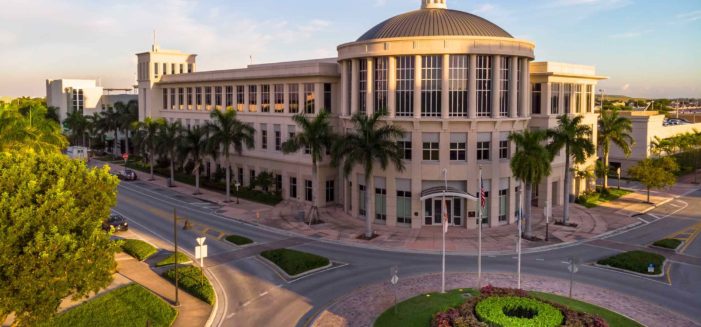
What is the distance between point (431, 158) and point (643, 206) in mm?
27064

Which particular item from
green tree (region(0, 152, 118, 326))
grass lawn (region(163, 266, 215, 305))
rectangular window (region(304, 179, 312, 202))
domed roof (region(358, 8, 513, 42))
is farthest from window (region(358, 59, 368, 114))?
green tree (region(0, 152, 118, 326))

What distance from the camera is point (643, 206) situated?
58.8 m

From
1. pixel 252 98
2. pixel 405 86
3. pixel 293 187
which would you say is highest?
pixel 252 98

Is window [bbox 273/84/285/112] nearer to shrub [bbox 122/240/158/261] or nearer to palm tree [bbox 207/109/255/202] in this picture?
palm tree [bbox 207/109/255/202]

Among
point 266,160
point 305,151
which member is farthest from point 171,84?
point 305,151

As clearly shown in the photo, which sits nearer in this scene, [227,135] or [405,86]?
[405,86]

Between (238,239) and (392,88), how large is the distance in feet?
61.6

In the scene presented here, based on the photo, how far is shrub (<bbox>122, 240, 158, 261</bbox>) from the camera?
38.9 metres

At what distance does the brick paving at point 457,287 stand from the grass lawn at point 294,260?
5.11m

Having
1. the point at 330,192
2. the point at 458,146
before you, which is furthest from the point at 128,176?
the point at 458,146

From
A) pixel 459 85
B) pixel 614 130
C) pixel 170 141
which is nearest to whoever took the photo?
pixel 459 85

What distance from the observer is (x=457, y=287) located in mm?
32375

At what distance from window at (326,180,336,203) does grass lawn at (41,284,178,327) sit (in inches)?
1165

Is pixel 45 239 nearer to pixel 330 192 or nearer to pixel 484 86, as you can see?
pixel 484 86
